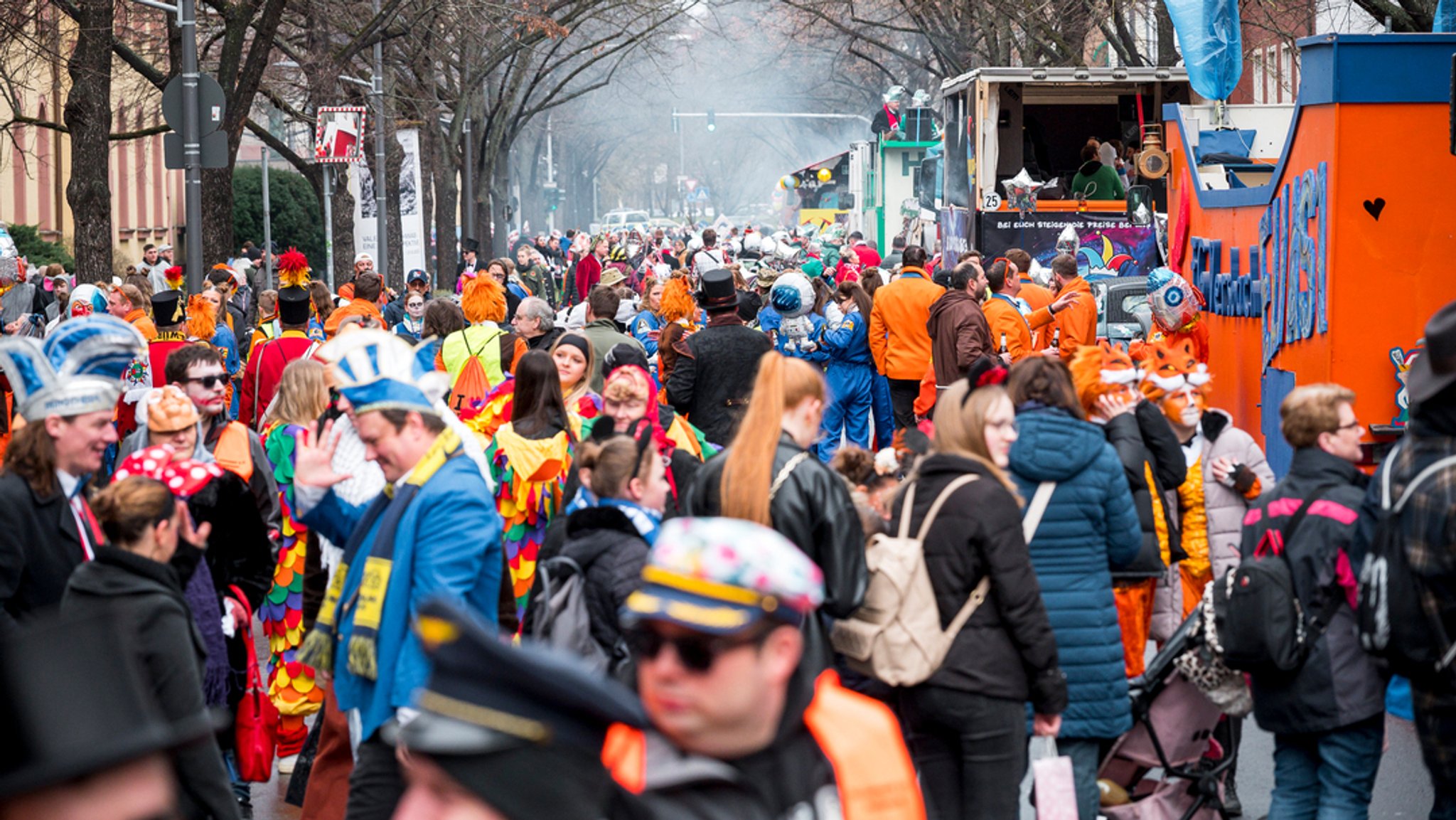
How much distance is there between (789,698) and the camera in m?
2.75

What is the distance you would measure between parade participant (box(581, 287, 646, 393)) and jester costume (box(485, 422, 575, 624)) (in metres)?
2.88

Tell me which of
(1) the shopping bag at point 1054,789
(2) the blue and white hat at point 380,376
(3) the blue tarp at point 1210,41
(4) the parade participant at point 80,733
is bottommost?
(1) the shopping bag at point 1054,789

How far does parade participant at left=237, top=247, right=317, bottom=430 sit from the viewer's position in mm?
10492

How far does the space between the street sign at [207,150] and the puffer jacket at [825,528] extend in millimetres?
12051

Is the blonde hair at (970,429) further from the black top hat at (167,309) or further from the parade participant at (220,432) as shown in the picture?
the black top hat at (167,309)

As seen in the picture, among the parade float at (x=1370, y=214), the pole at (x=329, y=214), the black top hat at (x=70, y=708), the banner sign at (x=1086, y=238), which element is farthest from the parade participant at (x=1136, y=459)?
the pole at (x=329, y=214)

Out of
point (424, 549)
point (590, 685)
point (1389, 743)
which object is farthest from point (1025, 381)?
point (590, 685)

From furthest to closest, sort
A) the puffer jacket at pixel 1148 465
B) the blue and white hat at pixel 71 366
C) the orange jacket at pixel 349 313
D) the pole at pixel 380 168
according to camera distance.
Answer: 1. the pole at pixel 380 168
2. the orange jacket at pixel 349 313
3. the puffer jacket at pixel 1148 465
4. the blue and white hat at pixel 71 366

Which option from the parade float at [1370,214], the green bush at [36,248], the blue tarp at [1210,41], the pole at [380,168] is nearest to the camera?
the parade float at [1370,214]

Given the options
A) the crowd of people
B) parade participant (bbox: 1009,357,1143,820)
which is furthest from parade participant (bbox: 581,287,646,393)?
parade participant (bbox: 1009,357,1143,820)

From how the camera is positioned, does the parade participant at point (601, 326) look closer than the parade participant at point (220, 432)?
No

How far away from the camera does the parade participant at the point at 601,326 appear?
34.0 ft

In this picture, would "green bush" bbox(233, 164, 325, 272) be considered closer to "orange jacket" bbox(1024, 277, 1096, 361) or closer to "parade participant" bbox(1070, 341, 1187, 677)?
"orange jacket" bbox(1024, 277, 1096, 361)

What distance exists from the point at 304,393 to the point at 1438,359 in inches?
189
